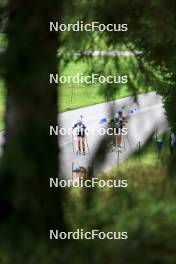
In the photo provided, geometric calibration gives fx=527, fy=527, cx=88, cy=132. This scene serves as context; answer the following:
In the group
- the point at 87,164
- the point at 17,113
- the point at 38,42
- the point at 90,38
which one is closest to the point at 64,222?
the point at 87,164

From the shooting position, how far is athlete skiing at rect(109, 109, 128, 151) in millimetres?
1453

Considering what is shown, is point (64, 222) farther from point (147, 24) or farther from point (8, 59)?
point (147, 24)
